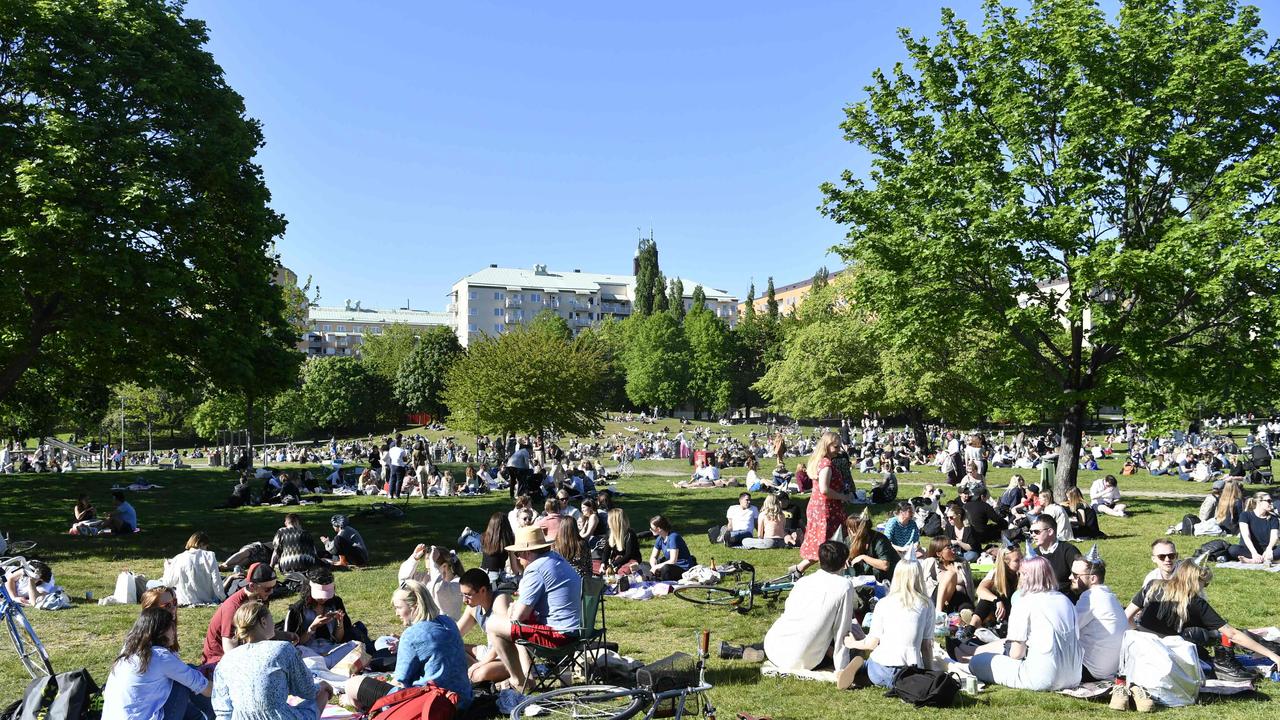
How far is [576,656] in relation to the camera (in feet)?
25.5

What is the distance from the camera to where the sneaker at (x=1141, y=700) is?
696 centimetres

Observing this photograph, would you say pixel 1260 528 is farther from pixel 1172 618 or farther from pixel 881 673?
pixel 881 673

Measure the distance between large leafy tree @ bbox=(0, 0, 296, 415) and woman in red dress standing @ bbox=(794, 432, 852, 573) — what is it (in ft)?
37.6

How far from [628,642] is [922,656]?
3058 millimetres

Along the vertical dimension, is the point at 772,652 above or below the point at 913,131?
below

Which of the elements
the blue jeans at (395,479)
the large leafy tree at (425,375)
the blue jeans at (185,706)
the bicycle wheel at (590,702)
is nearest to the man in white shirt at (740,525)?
the bicycle wheel at (590,702)

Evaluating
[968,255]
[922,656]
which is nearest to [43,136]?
[922,656]

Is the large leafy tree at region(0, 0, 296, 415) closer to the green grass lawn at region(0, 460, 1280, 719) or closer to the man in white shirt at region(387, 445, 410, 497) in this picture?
the green grass lawn at region(0, 460, 1280, 719)

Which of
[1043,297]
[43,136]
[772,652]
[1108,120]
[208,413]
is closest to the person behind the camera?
[772,652]

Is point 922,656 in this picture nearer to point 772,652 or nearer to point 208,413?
point 772,652

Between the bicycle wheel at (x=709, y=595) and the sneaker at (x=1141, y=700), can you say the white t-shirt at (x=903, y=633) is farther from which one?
the bicycle wheel at (x=709, y=595)

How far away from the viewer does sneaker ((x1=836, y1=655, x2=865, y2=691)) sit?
7520mm

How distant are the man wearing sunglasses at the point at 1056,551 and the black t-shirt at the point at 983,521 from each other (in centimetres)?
352

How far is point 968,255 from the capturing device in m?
18.9
